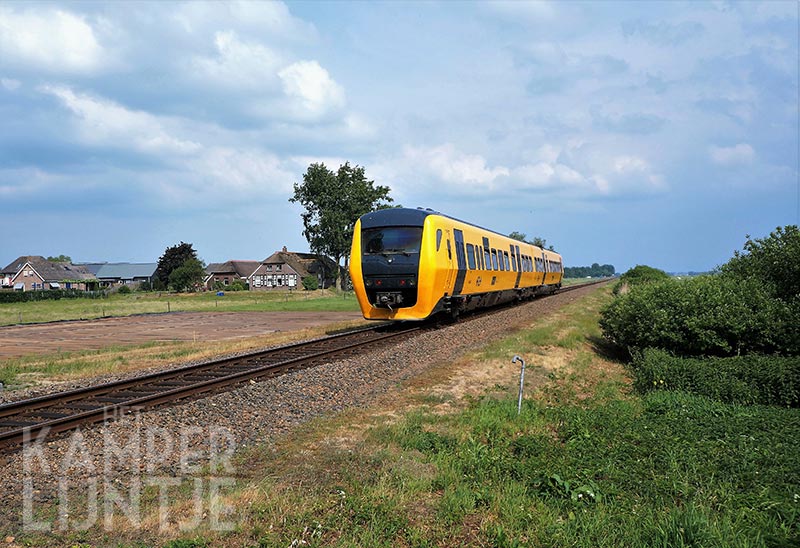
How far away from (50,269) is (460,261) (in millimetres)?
96469

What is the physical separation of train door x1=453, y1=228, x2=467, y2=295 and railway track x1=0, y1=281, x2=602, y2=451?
17.1 feet

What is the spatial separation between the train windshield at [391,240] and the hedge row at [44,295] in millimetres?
52961

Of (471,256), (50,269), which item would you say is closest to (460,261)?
(471,256)

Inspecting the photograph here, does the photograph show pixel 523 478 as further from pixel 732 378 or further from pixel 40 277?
pixel 40 277

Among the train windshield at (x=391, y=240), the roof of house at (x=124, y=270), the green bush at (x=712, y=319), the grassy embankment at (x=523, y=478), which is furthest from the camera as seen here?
the roof of house at (x=124, y=270)

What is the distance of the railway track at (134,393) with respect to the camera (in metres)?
7.33

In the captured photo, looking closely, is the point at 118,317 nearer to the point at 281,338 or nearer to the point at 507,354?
the point at 281,338

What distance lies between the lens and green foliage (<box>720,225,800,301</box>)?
1363cm

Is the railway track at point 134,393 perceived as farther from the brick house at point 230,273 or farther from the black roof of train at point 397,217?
the brick house at point 230,273

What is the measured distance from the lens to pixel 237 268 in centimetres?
9575

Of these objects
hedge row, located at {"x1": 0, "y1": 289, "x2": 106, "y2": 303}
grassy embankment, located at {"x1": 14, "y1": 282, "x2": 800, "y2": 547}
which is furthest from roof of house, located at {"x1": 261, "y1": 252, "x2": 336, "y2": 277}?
grassy embankment, located at {"x1": 14, "y1": 282, "x2": 800, "y2": 547}

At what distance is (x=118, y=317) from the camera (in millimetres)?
34438

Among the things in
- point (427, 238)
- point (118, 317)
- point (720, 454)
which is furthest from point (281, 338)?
point (118, 317)

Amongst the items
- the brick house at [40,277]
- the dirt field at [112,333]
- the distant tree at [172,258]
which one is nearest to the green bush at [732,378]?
the dirt field at [112,333]
